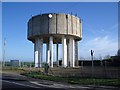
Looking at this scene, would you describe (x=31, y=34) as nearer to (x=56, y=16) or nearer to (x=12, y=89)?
(x=56, y=16)

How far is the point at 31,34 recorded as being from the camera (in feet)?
203

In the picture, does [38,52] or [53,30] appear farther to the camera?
[38,52]

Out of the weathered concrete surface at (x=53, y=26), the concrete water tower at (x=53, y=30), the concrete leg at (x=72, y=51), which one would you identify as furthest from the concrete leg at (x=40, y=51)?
the concrete leg at (x=72, y=51)

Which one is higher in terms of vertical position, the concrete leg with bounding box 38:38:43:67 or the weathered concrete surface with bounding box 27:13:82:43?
the weathered concrete surface with bounding box 27:13:82:43

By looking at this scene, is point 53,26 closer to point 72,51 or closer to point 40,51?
point 40,51

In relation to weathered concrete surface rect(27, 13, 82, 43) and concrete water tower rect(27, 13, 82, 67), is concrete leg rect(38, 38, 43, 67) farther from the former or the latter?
weathered concrete surface rect(27, 13, 82, 43)

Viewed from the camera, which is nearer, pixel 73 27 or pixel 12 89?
pixel 12 89

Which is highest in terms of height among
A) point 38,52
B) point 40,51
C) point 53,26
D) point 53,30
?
point 53,26

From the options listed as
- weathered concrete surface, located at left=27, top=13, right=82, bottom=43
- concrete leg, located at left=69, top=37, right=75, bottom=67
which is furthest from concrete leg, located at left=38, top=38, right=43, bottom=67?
concrete leg, located at left=69, top=37, right=75, bottom=67

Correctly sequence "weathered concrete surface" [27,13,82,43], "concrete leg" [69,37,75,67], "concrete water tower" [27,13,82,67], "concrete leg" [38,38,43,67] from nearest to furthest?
"weathered concrete surface" [27,13,82,43] → "concrete water tower" [27,13,82,67] → "concrete leg" [38,38,43,67] → "concrete leg" [69,37,75,67]

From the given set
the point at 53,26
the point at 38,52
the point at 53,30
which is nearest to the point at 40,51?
the point at 38,52

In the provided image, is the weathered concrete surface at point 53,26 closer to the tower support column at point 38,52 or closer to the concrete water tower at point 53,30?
the concrete water tower at point 53,30

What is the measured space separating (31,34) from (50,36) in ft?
A: 14.3

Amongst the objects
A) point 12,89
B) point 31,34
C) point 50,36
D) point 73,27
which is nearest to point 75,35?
point 73,27
